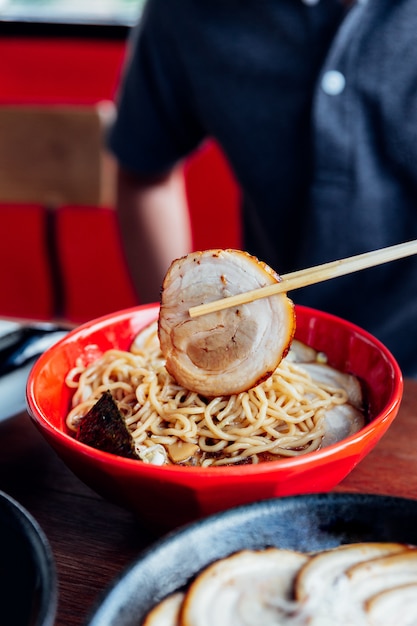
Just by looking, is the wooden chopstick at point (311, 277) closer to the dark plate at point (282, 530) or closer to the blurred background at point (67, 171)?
the dark plate at point (282, 530)

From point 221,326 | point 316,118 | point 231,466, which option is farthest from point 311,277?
point 316,118

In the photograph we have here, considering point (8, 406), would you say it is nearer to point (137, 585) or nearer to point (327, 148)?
point (137, 585)

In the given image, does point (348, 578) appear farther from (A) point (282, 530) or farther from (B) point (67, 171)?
(B) point (67, 171)

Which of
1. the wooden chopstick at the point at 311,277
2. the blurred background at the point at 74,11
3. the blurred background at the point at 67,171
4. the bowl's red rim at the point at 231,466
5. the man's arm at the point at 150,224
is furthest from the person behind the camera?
the blurred background at the point at 74,11

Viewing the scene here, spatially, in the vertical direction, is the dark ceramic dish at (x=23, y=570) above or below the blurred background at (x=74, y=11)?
above

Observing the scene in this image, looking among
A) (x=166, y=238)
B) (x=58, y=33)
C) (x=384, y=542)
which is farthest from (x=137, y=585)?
(x=58, y=33)

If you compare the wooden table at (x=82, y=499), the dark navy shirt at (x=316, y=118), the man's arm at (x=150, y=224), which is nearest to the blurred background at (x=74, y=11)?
the man's arm at (x=150, y=224)
